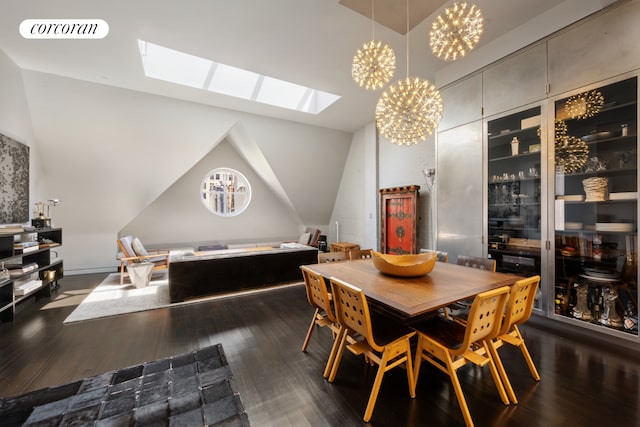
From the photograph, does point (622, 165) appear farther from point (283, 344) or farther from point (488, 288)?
point (283, 344)

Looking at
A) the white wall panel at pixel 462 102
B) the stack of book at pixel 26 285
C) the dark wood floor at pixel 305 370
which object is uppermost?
the white wall panel at pixel 462 102

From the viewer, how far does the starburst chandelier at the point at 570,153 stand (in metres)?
2.71

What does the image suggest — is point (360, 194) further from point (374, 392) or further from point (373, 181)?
point (374, 392)

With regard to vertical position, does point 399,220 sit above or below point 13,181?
below

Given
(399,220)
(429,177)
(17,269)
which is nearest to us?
(17,269)

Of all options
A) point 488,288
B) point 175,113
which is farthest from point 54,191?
point 488,288

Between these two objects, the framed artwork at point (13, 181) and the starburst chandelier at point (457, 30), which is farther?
the framed artwork at point (13, 181)

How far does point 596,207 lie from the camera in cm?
265

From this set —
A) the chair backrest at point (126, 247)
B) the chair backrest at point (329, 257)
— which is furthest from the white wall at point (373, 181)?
the chair backrest at point (126, 247)

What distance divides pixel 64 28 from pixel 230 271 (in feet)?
11.9

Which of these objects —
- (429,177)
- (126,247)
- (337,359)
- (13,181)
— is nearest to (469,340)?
(337,359)

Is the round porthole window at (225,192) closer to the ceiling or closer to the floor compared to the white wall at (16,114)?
closer to the floor

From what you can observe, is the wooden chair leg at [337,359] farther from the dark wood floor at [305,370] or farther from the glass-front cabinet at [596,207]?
the glass-front cabinet at [596,207]

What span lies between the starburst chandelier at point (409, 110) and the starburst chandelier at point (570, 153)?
5.58ft
